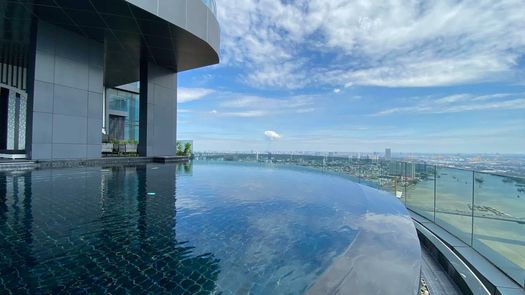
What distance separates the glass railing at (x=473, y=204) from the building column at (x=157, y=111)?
32.3 ft

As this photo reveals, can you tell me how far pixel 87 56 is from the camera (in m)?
9.53

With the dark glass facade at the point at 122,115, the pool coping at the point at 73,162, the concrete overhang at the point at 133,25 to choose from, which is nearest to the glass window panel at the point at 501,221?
the concrete overhang at the point at 133,25

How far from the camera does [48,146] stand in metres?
8.45

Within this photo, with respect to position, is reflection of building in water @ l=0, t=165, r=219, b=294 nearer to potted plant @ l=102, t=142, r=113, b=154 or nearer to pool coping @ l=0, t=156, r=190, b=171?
pool coping @ l=0, t=156, r=190, b=171

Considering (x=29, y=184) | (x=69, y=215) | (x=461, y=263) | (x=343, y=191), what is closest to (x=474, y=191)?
Answer: (x=461, y=263)

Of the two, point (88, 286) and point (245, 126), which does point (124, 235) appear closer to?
point (88, 286)

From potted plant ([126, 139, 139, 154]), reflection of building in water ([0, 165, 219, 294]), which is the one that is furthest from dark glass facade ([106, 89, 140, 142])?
reflection of building in water ([0, 165, 219, 294])

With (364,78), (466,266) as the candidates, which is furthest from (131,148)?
(364,78)

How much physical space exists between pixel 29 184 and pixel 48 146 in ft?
12.1

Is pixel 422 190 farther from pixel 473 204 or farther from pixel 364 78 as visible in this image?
pixel 364 78

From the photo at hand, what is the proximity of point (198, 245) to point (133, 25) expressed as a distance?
8263 millimetres

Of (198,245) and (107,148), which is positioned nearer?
(198,245)

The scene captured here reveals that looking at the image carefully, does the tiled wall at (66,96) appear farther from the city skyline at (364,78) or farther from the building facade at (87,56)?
the city skyline at (364,78)

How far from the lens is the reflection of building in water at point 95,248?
1.89 metres
